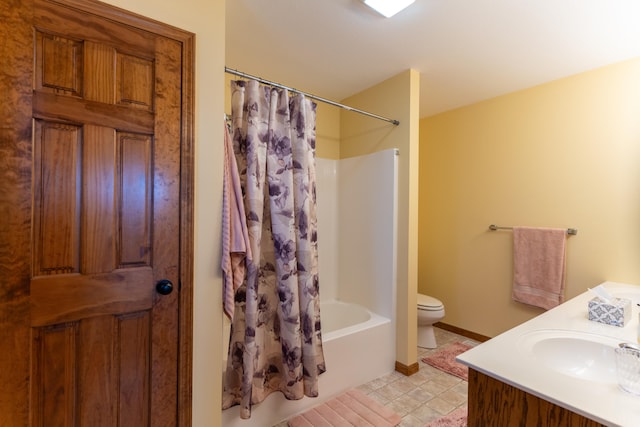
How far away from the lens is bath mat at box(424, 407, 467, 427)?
1.71 m

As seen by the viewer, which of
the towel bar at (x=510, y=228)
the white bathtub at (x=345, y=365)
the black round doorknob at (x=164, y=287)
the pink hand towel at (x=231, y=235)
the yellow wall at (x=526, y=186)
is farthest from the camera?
the towel bar at (x=510, y=228)

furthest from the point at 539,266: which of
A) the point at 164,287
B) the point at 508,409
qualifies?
the point at 164,287

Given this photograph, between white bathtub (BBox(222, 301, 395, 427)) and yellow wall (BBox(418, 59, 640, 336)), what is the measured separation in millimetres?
1196

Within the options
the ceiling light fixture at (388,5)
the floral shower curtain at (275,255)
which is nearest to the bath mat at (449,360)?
the floral shower curtain at (275,255)

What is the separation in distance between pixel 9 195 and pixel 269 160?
106cm

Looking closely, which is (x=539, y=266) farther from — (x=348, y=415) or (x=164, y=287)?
(x=164, y=287)

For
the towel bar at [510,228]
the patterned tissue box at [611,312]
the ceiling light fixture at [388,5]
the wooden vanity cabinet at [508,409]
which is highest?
the ceiling light fixture at [388,5]

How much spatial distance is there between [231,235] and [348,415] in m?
1.36

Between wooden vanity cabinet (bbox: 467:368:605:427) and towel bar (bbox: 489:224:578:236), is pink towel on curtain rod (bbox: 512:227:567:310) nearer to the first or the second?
towel bar (bbox: 489:224:578:236)

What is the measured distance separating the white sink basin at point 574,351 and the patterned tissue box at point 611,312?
0.21 metres

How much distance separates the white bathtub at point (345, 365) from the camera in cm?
168

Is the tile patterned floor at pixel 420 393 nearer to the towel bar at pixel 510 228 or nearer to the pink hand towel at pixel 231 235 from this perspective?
the pink hand towel at pixel 231 235

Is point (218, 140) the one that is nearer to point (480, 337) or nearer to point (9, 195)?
point (9, 195)

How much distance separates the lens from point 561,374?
0.83m
